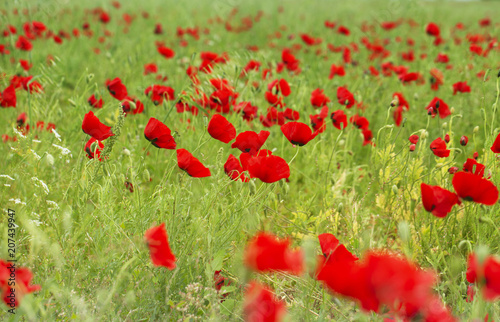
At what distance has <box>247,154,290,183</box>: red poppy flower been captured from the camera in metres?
1.29

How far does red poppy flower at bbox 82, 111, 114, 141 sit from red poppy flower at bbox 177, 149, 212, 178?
12.6 inches

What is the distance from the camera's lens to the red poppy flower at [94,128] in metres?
1.51

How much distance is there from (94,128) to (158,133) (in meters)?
0.23

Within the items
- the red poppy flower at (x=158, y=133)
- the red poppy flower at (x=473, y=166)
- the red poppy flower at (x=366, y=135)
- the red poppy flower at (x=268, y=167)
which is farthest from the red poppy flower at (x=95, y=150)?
the red poppy flower at (x=366, y=135)

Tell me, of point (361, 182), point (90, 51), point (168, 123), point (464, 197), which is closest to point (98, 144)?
point (168, 123)

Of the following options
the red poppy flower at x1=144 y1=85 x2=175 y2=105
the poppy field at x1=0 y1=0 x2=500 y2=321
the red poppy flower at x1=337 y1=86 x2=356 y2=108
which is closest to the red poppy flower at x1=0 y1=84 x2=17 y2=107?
the poppy field at x1=0 y1=0 x2=500 y2=321

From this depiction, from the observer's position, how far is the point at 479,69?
381cm

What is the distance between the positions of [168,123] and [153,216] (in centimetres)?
111

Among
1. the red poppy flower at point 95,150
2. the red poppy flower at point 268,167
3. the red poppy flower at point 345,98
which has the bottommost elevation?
the red poppy flower at point 95,150

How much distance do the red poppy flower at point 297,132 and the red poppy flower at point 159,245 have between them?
682mm

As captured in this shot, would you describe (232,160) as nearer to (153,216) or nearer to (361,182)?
(153,216)

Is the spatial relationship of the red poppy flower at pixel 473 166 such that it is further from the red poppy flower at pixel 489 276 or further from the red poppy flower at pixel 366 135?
the red poppy flower at pixel 366 135

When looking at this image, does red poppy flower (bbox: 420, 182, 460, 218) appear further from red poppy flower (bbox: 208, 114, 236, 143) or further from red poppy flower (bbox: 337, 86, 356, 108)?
red poppy flower (bbox: 337, 86, 356, 108)

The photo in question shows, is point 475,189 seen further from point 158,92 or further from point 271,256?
point 158,92
